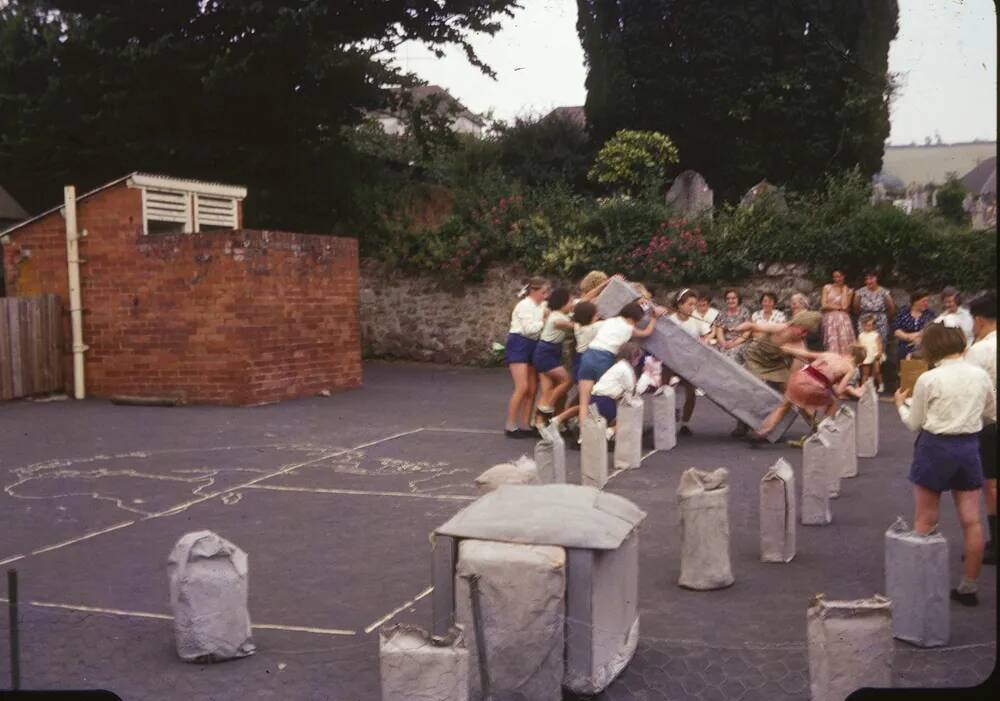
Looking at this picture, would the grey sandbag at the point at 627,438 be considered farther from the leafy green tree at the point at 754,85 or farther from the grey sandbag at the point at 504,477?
the leafy green tree at the point at 754,85

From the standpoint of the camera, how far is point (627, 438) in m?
10.5

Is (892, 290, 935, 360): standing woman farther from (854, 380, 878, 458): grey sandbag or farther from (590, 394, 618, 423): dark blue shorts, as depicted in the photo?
(590, 394, 618, 423): dark blue shorts

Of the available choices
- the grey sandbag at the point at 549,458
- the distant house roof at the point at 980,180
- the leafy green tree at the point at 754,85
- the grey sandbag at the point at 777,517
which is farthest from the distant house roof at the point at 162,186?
the distant house roof at the point at 980,180

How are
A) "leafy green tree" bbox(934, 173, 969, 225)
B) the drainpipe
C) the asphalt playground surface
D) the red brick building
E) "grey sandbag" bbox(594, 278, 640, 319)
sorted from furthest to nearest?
1. "leafy green tree" bbox(934, 173, 969, 225)
2. the drainpipe
3. the red brick building
4. "grey sandbag" bbox(594, 278, 640, 319)
5. the asphalt playground surface

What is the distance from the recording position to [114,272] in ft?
51.9

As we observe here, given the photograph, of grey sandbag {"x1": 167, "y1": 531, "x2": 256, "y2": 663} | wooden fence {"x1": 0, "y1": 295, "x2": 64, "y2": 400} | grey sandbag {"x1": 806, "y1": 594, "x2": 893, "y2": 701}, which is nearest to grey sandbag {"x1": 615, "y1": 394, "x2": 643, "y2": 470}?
grey sandbag {"x1": 167, "y1": 531, "x2": 256, "y2": 663}

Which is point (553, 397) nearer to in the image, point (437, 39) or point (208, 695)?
point (208, 695)

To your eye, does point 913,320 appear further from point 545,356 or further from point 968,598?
point 968,598

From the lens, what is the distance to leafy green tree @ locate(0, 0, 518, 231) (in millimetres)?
20562

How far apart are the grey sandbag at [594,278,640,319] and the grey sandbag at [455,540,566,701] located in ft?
25.9

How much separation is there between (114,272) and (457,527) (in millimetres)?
12451

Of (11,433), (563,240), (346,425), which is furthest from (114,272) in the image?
(563,240)

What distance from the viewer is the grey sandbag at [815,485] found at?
26.8ft

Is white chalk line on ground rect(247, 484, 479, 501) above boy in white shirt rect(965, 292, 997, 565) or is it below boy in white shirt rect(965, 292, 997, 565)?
below
